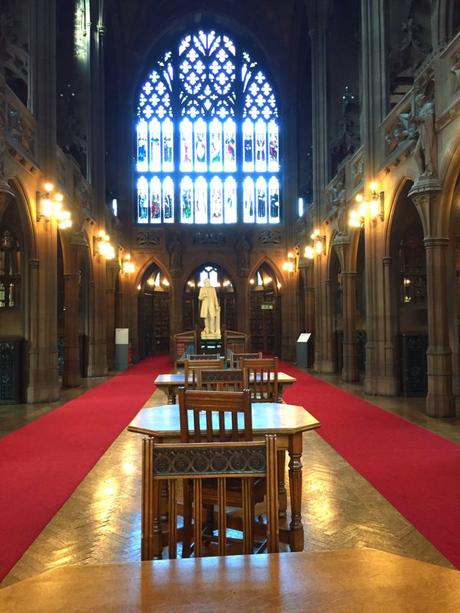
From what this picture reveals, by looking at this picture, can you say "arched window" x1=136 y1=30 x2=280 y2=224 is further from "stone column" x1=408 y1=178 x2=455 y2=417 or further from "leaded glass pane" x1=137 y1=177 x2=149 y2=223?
"stone column" x1=408 y1=178 x2=455 y2=417

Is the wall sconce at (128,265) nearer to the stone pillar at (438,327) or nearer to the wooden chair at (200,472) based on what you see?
the stone pillar at (438,327)

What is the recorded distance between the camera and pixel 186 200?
26.1 metres

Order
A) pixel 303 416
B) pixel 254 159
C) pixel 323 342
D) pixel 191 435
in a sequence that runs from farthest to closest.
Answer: pixel 254 159 < pixel 323 342 < pixel 303 416 < pixel 191 435

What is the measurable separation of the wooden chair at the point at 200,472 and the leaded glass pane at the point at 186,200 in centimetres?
2452

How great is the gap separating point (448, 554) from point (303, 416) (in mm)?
1346

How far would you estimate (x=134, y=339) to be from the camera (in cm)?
2470

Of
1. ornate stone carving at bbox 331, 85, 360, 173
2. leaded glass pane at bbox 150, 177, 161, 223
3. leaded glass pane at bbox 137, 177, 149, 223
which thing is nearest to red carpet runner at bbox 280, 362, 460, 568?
ornate stone carving at bbox 331, 85, 360, 173

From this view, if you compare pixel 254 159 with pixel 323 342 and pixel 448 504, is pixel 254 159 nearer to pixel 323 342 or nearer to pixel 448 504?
pixel 323 342

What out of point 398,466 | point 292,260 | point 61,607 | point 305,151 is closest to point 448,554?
point 398,466

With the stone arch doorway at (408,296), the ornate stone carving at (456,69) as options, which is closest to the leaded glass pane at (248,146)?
the stone arch doorway at (408,296)

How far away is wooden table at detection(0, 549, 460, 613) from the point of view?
1.39 metres

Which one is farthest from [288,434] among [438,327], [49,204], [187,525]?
[49,204]

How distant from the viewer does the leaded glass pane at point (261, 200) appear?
26.2 m

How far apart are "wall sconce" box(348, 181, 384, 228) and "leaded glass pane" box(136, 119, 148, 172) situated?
14599 millimetres
